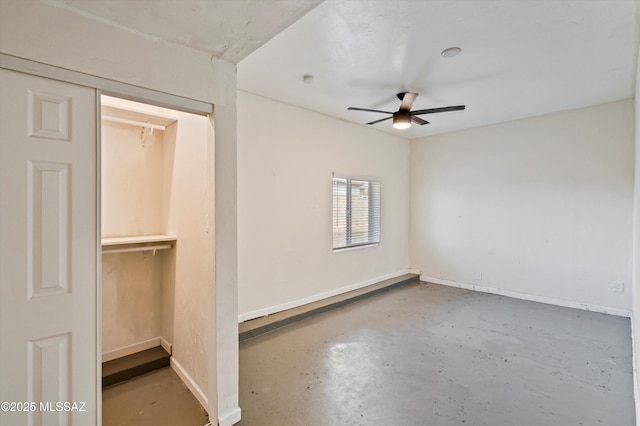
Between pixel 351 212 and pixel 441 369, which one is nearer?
pixel 441 369

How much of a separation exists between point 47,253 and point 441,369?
3.01m

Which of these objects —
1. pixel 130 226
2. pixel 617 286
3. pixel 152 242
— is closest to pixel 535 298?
pixel 617 286

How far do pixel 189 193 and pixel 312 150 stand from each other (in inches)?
87.3

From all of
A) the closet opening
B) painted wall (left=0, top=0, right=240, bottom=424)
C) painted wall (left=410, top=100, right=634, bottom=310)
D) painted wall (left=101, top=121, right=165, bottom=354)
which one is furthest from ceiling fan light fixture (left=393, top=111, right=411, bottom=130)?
→ painted wall (left=101, top=121, right=165, bottom=354)

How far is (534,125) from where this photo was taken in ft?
14.8

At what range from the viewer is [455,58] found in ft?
8.96

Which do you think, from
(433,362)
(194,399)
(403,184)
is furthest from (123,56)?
(403,184)

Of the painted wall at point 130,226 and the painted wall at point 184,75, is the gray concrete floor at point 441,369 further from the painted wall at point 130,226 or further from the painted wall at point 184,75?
the painted wall at point 130,226

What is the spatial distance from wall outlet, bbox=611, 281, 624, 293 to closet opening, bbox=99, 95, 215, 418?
17.1 feet

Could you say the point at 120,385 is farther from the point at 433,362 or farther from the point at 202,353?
the point at 433,362

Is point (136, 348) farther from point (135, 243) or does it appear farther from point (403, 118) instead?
point (403, 118)

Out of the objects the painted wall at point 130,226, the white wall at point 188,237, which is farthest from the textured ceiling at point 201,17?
the painted wall at point 130,226

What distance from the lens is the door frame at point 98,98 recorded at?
1.31 metres
